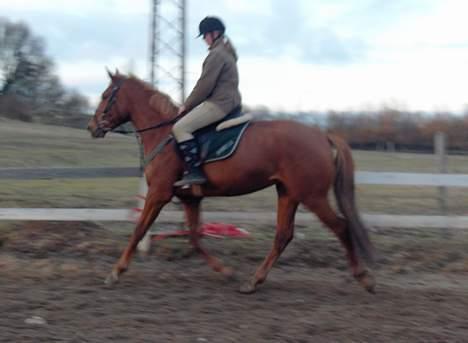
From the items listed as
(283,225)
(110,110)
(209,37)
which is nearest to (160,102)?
(110,110)

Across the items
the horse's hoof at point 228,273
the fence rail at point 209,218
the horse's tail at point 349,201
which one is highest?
the horse's tail at point 349,201

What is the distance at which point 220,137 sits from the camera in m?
6.81

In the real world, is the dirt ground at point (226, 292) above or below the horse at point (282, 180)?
below

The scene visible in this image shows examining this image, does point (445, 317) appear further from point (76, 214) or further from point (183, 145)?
point (76, 214)

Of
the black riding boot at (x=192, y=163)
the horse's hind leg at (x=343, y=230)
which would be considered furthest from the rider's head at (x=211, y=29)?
the horse's hind leg at (x=343, y=230)

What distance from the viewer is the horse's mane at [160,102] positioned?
290 inches

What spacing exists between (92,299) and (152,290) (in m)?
A: 0.66

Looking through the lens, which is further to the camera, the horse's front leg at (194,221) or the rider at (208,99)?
the horse's front leg at (194,221)

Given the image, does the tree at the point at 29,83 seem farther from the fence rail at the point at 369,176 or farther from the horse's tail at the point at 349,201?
the horse's tail at the point at 349,201

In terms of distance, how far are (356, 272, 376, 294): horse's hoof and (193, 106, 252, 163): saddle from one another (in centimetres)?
184

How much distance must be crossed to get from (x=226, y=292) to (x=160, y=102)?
2295mm

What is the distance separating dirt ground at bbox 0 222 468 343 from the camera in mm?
5215

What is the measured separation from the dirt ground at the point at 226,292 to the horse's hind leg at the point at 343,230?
163mm

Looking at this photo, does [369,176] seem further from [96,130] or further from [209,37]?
[96,130]
